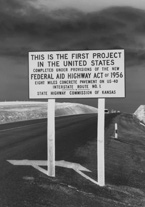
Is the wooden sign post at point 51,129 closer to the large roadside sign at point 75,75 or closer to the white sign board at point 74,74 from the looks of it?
the large roadside sign at point 75,75

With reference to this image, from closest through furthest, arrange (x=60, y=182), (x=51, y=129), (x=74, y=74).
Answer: (x=60, y=182) → (x=74, y=74) → (x=51, y=129)

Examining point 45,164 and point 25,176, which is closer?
point 25,176

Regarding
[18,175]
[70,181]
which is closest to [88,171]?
[70,181]

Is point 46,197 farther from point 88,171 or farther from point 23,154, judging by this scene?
point 23,154

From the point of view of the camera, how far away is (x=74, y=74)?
32.2 ft

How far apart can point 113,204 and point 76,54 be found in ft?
13.2

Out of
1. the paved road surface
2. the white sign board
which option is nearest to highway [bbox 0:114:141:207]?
the paved road surface

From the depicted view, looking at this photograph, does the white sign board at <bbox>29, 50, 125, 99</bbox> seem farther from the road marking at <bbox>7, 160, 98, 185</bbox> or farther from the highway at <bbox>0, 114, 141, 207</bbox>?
the road marking at <bbox>7, 160, 98, 185</bbox>

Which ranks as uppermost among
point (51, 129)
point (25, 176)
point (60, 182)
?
point (51, 129)

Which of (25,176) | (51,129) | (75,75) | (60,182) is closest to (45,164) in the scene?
(25,176)

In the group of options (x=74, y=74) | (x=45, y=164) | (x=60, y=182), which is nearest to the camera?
(x=60, y=182)

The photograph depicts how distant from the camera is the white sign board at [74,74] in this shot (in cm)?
960

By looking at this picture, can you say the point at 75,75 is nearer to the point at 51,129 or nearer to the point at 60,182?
the point at 51,129

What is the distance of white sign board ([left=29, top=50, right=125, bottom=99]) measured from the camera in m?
9.60
